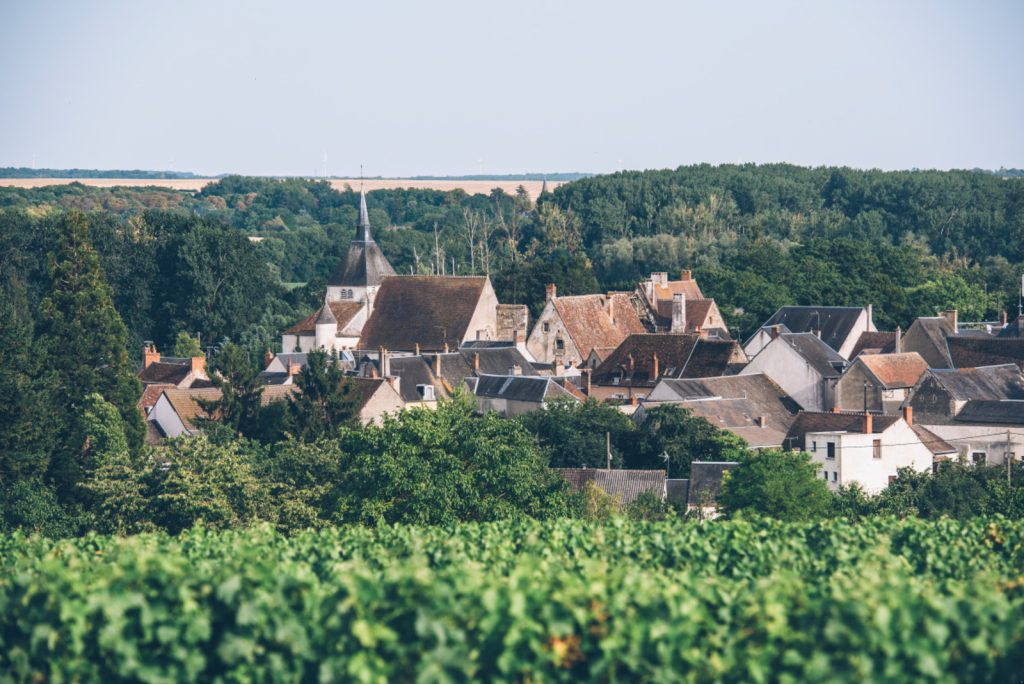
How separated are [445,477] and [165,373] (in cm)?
3350

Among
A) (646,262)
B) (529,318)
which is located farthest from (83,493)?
(646,262)

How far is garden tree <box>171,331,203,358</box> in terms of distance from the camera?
83.2 metres

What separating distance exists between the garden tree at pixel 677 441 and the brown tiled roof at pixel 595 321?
25.6 metres

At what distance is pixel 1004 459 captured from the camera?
48781 mm

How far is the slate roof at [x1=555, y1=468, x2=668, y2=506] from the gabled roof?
1434 cm

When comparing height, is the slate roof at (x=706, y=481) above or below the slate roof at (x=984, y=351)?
below

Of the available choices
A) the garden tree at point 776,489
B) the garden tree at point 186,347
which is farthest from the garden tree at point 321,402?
the garden tree at point 186,347

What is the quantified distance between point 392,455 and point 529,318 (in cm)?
5273

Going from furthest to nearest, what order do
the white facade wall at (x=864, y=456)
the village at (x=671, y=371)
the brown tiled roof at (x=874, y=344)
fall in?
the brown tiled roof at (x=874, y=344) → the village at (x=671, y=371) → the white facade wall at (x=864, y=456)

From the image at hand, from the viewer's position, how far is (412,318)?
7931cm

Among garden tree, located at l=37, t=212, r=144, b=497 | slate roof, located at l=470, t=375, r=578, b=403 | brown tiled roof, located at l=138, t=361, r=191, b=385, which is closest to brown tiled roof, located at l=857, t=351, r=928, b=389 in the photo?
slate roof, located at l=470, t=375, r=578, b=403

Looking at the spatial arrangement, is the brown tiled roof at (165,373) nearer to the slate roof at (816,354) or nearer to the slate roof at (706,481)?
the slate roof at (816,354)

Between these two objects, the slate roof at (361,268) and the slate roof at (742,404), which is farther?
the slate roof at (361,268)

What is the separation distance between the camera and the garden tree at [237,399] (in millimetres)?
49938
